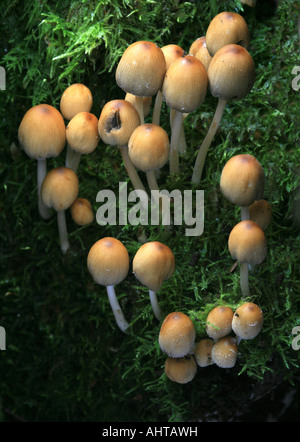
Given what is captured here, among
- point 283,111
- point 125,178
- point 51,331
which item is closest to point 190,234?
point 125,178

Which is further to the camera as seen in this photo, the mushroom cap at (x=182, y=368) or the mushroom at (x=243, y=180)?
the mushroom cap at (x=182, y=368)

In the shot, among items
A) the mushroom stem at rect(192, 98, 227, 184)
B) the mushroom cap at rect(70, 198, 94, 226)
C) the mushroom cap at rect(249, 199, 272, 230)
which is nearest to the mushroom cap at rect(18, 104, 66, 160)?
the mushroom cap at rect(70, 198, 94, 226)

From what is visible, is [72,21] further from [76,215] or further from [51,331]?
[51,331]

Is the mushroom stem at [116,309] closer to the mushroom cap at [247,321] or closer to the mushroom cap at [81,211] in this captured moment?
the mushroom cap at [81,211]

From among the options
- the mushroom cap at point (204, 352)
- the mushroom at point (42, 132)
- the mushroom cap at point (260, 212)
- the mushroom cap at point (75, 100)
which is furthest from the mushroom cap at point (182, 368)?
the mushroom cap at point (75, 100)

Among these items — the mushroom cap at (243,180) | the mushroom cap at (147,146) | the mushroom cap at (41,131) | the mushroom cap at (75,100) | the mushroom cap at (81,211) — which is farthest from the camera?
the mushroom cap at (81,211)

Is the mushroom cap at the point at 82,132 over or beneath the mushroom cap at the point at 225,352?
over

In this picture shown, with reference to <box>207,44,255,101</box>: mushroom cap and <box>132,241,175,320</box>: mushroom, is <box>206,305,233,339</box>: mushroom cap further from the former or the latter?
<box>207,44,255,101</box>: mushroom cap
